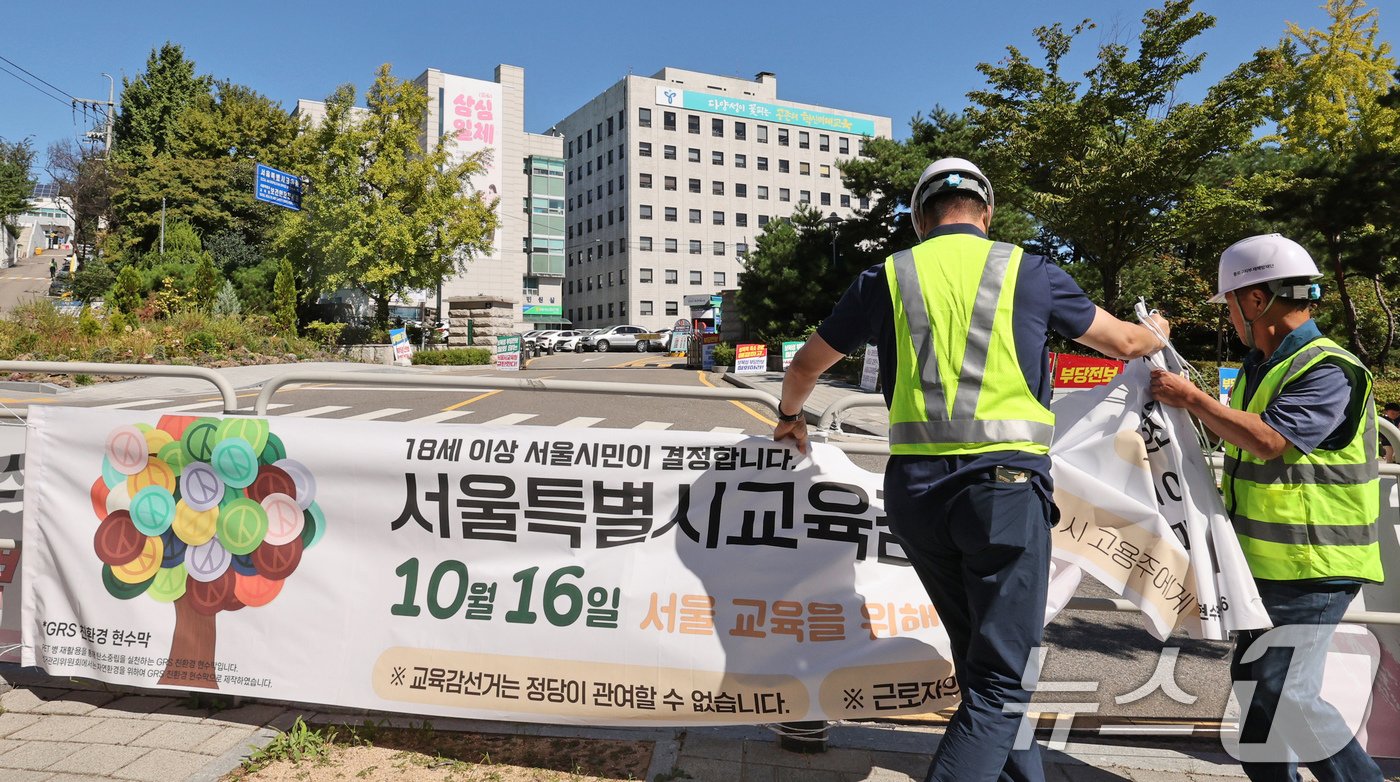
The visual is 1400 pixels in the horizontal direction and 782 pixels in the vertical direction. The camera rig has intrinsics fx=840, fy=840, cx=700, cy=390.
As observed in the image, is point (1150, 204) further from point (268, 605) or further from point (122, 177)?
point (122, 177)

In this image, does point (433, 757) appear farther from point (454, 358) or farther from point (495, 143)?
point (495, 143)

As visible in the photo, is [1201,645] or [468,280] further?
[468,280]

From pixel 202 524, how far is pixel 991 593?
3014 millimetres

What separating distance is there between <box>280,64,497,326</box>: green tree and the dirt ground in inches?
1333

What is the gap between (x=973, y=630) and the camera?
228 centimetres

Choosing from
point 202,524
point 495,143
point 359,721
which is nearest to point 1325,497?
point 359,721

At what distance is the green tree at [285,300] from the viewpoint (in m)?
32.9

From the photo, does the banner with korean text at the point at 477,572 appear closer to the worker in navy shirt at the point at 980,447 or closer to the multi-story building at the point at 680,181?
the worker in navy shirt at the point at 980,447

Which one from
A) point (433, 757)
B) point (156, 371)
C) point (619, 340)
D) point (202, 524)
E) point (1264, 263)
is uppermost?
point (619, 340)

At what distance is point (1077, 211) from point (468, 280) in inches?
2238

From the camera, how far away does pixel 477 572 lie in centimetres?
326

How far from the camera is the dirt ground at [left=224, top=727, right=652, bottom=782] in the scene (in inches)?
117

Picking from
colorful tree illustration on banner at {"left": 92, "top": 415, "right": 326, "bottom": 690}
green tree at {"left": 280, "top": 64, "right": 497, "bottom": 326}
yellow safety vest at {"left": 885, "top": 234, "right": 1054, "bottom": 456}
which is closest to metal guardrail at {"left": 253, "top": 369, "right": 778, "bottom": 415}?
colorful tree illustration on banner at {"left": 92, "top": 415, "right": 326, "bottom": 690}

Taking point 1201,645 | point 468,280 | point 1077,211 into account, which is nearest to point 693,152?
point 468,280
